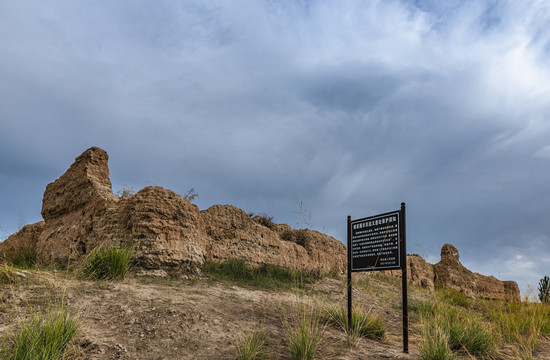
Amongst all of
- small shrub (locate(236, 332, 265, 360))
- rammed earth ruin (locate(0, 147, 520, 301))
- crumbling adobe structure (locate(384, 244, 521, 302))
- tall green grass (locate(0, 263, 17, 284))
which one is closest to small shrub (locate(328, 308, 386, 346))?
small shrub (locate(236, 332, 265, 360))

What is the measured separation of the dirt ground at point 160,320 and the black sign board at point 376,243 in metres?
1.19

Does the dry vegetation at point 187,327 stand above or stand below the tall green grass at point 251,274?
below

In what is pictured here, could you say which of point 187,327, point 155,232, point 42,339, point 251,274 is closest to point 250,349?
point 187,327

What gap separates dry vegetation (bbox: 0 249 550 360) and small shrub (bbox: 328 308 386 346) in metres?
0.02

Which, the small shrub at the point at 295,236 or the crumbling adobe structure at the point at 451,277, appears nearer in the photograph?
the small shrub at the point at 295,236

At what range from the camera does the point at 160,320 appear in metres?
5.28

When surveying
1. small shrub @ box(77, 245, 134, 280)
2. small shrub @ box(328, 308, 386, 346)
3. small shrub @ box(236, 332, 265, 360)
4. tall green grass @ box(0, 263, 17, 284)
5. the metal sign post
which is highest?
the metal sign post

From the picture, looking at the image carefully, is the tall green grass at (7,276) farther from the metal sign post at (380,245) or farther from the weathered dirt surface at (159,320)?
the metal sign post at (380,245)

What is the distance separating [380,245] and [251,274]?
14.1 ft

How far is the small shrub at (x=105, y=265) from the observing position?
22.2 feet

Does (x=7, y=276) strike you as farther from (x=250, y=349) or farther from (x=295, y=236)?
(x=295, y=236)

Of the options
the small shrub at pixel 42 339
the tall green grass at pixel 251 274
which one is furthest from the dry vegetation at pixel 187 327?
the tall green grass at pixel 251 274

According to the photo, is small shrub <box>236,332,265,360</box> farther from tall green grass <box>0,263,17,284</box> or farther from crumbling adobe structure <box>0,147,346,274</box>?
tall green grass <box>0,263,17,284</box>

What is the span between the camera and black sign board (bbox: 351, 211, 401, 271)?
20.2 ft
